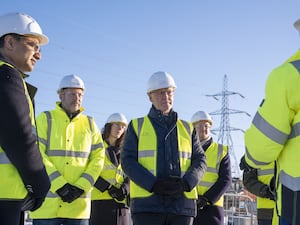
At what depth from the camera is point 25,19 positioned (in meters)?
3.76

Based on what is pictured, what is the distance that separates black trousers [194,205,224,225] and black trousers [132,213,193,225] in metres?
1.47

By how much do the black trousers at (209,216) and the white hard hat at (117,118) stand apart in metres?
2.02

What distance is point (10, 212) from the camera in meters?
3.27

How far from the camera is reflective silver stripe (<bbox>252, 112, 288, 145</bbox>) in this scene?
3049 millimetres

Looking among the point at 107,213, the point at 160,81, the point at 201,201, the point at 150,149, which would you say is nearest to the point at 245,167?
the point at 201,201

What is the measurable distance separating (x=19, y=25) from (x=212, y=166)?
4067 mm

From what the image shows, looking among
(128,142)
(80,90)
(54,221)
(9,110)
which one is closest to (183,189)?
(128,142)

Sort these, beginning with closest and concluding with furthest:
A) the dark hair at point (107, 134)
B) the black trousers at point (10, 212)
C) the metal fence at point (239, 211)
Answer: the black trousers at point (10, 212) → the dark hair at point (107, 134) → the metal fence at point (239, 211)

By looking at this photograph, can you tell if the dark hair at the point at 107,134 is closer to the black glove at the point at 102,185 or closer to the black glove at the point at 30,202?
the black glove at the point at 102,185

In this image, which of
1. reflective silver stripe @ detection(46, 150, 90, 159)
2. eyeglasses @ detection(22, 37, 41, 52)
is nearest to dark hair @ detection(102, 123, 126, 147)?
reflective silver stripe @ detection(46, 150, 90, 159)

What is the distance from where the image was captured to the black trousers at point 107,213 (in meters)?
7.05

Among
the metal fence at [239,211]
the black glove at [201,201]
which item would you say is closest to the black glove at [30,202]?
the black glove at [201,201]

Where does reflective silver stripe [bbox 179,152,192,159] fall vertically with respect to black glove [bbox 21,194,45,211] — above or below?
above

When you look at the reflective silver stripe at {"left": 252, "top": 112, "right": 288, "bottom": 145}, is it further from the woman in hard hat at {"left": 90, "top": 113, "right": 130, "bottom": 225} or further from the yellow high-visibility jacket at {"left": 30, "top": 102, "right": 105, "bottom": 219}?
the woman in hard hat at {"left": 90, "top": 113, "right": 130, "bottom": 225}
